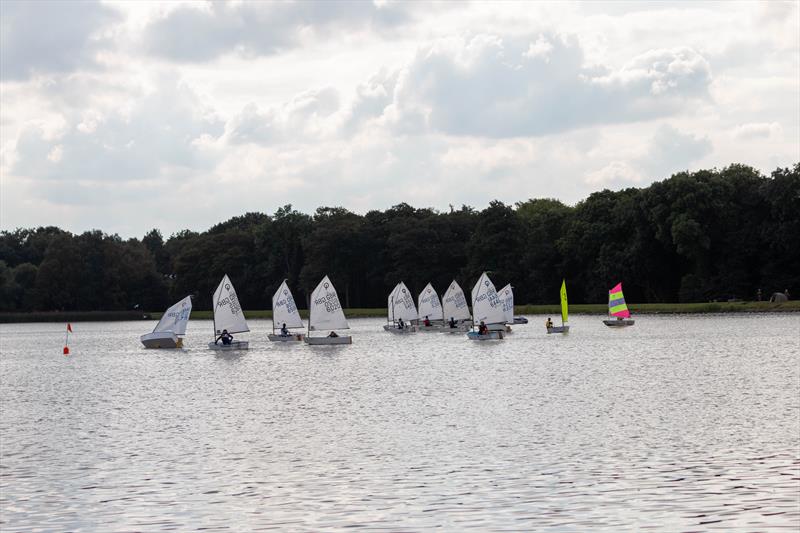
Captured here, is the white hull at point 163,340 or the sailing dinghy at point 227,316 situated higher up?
the sailing dinghy at point 227,316

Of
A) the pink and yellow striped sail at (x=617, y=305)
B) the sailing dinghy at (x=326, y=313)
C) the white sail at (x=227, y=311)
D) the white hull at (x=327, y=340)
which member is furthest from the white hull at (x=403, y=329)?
the white sail at (x=227, y=311)

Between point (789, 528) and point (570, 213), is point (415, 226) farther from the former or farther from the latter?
point (789, 528)

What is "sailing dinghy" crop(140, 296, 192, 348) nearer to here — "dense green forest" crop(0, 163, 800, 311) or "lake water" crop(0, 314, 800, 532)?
"lake water" crop(0, 314, 800, 532)

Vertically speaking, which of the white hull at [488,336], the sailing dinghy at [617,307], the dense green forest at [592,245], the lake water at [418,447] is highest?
the dense green forest at [592,245]

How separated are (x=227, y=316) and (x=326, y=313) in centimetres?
768

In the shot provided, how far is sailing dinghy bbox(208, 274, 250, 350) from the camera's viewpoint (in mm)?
85250

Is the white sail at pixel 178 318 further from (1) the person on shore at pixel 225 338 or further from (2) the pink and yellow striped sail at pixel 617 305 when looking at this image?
(2) the pink and yellow striped sail at pixel 617 305

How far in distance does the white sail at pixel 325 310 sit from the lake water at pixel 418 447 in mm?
20707

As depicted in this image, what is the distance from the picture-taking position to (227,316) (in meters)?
Answer: 87.6

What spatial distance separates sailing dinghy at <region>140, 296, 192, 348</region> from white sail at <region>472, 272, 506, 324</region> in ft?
78.1

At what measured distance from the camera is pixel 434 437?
3341 centimetres

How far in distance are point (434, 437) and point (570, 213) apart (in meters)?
135

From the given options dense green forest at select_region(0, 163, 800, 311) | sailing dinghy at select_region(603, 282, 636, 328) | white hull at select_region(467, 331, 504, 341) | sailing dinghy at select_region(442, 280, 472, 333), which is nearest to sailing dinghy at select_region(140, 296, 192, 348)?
white hull at select_region(467, 331, 504, 341)

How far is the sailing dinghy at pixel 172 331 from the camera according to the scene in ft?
309
